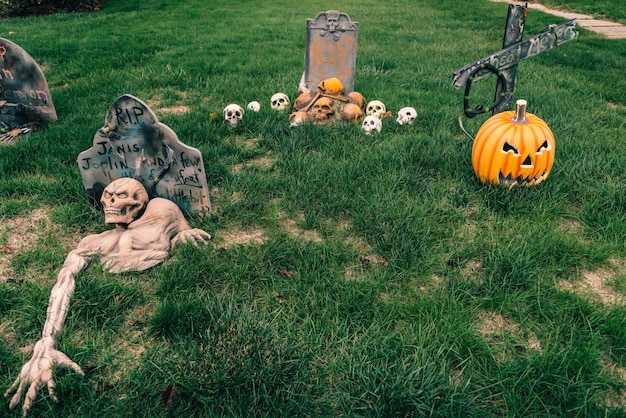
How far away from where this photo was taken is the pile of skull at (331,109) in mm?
4820

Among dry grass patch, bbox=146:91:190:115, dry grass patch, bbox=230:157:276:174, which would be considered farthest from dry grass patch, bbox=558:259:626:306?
dry grass patch, bbox=146:91:190:115

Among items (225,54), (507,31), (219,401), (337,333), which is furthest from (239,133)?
(225,54)

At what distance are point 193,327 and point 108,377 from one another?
45 cm

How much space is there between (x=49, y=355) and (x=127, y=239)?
2.89 ft

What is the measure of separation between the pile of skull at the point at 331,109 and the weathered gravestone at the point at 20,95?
1.98 meters

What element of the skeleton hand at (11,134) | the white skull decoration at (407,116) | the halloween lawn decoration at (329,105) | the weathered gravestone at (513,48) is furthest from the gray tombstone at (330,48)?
the skeleton hand at (11,134)

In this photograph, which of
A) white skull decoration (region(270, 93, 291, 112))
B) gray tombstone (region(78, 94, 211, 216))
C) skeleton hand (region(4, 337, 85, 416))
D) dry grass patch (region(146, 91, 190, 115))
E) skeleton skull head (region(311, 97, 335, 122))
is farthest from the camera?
dry grass patch (region(146, 91, 190, 115))

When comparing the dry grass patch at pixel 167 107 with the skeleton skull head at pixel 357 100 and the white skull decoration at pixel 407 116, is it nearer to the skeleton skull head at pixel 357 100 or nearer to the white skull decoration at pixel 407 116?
the skeleton skull head at pixel 357 100

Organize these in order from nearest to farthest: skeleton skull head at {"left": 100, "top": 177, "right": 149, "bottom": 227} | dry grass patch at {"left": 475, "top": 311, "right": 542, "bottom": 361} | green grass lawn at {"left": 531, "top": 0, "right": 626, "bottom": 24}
Answer: 1. dry grass patch at {"left": 475, "top": 311, "right": 542, "bottom": 361}
2. skeleton skull head at {"left": 100, "top": 177, "right": 149, "bottom": 227}
3. green grass lawn at {"left": 531, "top": 0, "right": 626, "bottom": 24}

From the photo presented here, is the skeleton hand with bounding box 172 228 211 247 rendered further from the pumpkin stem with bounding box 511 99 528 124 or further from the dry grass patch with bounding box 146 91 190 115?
the dry grass patch with bounding box 146 91 190 115

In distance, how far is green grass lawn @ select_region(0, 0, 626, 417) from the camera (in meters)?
2.03

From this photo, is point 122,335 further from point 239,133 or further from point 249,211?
point 239,133

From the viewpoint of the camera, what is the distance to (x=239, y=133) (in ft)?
15.8

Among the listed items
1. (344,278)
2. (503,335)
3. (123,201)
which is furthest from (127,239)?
(503,335)
